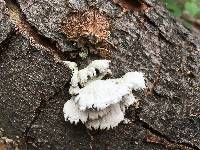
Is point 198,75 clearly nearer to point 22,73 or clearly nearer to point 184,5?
point 22,73

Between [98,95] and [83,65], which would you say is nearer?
[98,95]

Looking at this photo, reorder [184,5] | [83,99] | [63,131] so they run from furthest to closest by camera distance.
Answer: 1. [184,5]
2. [63,131]
3. [83,99]

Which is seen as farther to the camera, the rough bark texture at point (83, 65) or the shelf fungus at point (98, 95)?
the rough bark texture at point (83, 65)

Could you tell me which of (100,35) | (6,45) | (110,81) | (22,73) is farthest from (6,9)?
(110,81)
